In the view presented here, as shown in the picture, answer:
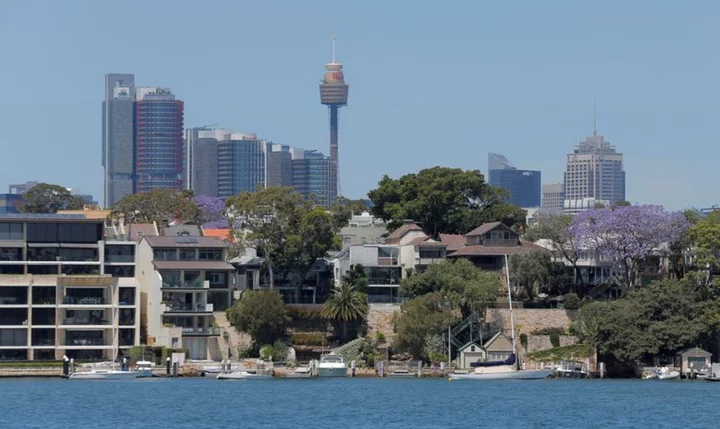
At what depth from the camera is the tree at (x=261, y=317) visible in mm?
108250

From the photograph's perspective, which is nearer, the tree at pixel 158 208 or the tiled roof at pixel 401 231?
the tiled roof at pixel 401 231

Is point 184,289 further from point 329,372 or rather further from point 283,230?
point 329,372

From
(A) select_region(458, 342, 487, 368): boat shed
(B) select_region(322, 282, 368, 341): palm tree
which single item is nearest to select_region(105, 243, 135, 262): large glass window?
(B) select_region(322, 282, 368, 341): palm tree

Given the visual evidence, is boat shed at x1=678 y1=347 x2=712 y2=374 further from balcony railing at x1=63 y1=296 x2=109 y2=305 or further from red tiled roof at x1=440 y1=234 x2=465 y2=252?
balcony railing at x1=63 y1=296 x2=109 y2=305

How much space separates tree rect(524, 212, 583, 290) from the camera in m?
121

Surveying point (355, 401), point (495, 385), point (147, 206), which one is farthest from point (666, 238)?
point (147, 206)

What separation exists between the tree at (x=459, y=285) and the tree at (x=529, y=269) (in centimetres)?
334

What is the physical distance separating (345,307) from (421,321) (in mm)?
6511

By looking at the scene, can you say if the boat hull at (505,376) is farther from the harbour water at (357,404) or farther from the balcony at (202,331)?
the balcony at (202,331)

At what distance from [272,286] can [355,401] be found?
30.9 m

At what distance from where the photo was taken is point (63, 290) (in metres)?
108

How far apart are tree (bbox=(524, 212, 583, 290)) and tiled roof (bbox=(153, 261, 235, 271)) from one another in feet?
78.2

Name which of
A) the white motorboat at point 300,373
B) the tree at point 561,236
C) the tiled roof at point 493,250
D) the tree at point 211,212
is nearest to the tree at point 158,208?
the tree at point 211,212

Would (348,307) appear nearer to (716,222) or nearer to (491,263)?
(491,263)
